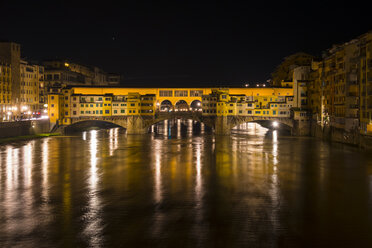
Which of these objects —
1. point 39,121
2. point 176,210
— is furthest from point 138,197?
point 39,121

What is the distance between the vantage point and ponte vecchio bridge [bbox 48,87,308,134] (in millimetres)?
61406

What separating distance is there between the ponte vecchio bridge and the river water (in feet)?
70.4

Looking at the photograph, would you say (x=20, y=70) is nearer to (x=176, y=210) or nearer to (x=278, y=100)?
(x=278, y=100)

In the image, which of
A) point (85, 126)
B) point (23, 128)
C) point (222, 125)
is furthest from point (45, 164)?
point (85, 126)

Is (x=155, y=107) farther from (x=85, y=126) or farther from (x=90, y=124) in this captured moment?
(x=90, y=124)

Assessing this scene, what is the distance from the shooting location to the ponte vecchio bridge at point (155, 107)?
61406mm

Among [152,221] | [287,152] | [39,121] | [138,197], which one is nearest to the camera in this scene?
[152,221]

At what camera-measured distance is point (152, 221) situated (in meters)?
17.9

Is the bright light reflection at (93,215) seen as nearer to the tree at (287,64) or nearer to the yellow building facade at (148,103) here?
the yellow building facade at (148,103)

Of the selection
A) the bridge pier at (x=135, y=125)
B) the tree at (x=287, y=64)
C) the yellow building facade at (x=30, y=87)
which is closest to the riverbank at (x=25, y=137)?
the bridge pier at (x=135, y=125)

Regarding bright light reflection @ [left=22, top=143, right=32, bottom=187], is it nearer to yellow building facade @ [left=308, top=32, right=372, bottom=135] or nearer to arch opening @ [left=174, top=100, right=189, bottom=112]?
yellow building facade @ [left=308, top=32, right=372, bottom=135]

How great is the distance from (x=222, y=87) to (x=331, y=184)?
4075 cm

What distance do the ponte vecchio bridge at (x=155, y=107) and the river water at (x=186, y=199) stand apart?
2144 centimetres

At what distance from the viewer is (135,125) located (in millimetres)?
63562
